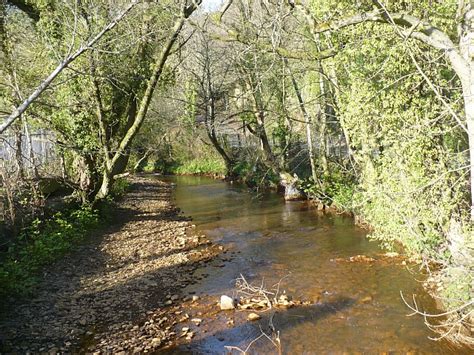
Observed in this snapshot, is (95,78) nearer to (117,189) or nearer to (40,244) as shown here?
(40,244)

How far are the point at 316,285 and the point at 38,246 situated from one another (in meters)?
6.70

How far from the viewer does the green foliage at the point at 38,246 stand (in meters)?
8.51

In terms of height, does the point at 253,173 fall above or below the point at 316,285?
above

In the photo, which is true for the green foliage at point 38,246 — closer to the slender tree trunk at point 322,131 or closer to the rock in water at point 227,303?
the rock in water at point 227,303

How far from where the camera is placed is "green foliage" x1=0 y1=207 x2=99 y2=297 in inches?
335

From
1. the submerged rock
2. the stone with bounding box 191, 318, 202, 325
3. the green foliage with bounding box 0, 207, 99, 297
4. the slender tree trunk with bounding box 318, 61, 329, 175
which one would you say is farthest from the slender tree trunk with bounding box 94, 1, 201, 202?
the stone with bounding box 191, 318, 202, 325

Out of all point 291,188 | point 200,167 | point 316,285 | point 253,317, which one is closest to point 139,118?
point 291,188

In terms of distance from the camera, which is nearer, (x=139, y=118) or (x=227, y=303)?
(x=227, y=303)

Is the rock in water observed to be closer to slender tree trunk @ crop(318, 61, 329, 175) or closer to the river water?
the river water

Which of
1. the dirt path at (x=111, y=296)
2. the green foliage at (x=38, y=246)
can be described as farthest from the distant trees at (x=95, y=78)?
the dirt path at (x=111, y=296)

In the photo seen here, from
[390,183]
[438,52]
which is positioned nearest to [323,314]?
[390,183]

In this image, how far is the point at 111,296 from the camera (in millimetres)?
8789

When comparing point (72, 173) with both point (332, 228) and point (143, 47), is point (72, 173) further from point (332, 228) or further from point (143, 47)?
point (332, 228)

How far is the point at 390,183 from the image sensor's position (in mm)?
9281
